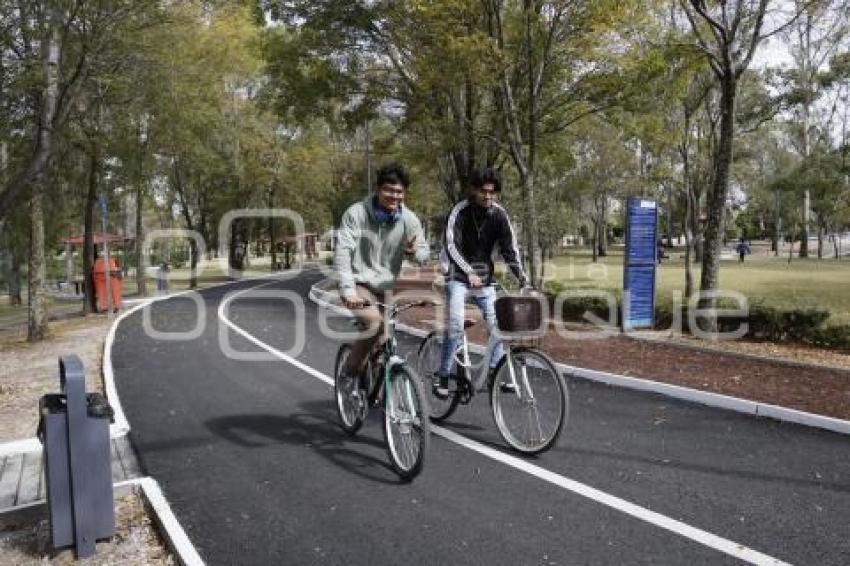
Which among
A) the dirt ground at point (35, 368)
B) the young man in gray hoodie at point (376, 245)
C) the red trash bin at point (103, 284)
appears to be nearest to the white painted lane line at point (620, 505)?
the young man in gray hoodie at point (376, 245)

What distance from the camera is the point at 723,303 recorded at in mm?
11891

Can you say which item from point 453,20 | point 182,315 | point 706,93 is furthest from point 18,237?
point 706,93

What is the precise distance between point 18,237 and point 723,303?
25235mm

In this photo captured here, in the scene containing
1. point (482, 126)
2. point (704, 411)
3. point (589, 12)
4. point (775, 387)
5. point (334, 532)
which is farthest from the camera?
point (482, 126)

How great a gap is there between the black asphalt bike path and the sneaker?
41 cm

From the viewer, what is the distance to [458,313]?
5.84 metres

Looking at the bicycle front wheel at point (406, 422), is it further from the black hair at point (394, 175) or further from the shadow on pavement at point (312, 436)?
the black hair at point (394, 175)

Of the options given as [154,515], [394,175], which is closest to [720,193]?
[394,175]

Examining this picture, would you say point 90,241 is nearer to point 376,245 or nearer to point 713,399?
point 376,245

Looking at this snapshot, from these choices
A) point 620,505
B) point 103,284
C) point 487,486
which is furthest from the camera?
point 103,284

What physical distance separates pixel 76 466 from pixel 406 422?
2137 mm

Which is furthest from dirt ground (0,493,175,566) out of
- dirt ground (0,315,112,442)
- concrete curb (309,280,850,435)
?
concrete curb (309,280,850,435)

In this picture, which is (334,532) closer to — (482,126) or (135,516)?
(135,516)

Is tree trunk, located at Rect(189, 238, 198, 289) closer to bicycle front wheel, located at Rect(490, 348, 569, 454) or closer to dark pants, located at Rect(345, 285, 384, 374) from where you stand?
dark pants, located at Rect(345, 285, 384, 374)
